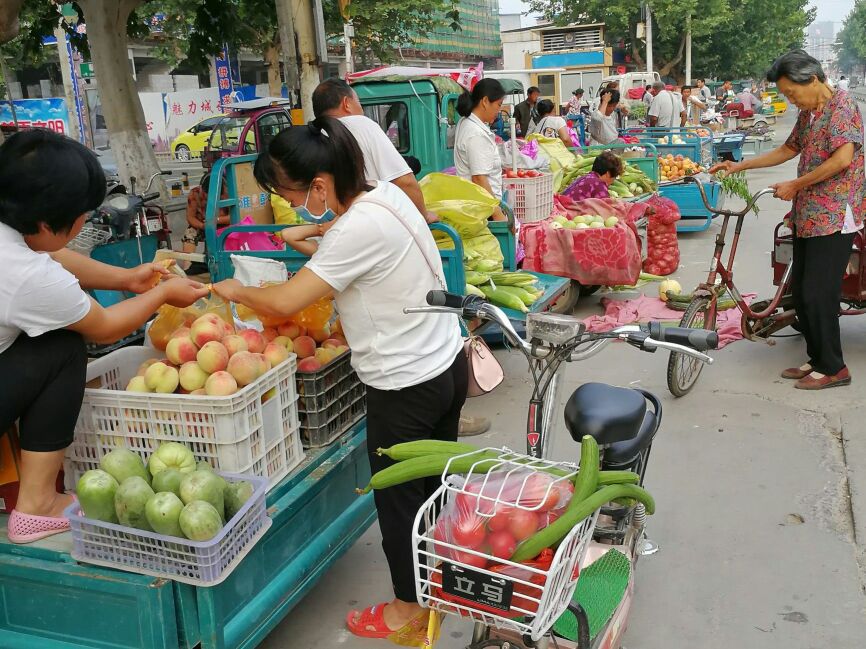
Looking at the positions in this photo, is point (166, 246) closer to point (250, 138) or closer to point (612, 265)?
point (612, 265)

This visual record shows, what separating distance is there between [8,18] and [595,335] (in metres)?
5.19

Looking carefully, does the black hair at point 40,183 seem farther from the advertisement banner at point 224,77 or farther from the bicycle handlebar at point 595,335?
the advertisement banner at point 224,77

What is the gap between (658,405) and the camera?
316cm

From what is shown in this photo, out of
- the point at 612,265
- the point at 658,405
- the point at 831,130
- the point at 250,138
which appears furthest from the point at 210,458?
the point at 250,138

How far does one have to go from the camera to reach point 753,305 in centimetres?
579

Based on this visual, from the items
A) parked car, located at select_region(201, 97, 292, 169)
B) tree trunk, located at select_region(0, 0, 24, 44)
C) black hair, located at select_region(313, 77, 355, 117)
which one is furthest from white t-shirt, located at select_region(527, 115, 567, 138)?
tree trunk, located at select_region(0, 0, 24, 44)

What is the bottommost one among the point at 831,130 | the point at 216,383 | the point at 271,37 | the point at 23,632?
the point at 23,632

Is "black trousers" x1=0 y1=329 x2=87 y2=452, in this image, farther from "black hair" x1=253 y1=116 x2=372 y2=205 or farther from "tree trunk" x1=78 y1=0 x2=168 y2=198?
"tree trunk" x1=78 y1=0 x2=168 y2=198

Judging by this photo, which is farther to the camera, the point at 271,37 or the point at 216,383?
the point at 271,37

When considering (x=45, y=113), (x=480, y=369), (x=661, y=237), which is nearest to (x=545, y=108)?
(x=661, y=237)

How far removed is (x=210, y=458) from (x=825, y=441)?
360 cm

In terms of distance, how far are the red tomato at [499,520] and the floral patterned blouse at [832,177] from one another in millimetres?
3935

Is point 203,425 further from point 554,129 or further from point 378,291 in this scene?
point 554,129

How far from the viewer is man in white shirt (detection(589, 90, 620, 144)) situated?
40.2 feet
